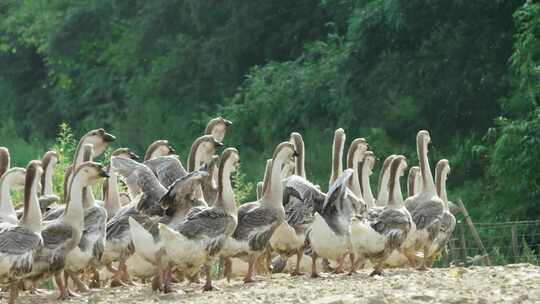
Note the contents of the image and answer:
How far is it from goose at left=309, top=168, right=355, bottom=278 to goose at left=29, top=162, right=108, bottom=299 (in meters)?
2.72

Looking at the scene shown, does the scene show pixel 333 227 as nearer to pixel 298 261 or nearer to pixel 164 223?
pixel 298 261

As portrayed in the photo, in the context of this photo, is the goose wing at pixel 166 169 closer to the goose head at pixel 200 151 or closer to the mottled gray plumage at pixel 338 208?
the goose head at pixel 200 151

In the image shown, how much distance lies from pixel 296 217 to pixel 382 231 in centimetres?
130

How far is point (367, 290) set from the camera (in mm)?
14773

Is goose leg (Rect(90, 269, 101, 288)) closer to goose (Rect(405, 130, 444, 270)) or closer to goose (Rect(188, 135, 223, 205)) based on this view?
goose (Rect(188, 135, 223, 205))

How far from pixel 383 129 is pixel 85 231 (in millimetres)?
16376

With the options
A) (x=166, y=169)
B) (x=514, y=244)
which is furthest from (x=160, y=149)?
(x=514, y=244)

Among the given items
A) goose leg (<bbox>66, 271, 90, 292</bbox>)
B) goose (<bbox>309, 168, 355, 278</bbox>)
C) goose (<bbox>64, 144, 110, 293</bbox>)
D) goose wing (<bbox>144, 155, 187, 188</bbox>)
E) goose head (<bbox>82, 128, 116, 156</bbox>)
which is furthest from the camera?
goose head (<bbox>82, 128, 116, 156</bbox>)

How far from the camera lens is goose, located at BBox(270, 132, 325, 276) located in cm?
1809

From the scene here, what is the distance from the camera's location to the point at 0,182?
16.9 m

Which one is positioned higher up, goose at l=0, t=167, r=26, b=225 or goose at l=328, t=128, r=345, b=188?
goose at l=328, t=128, r=345, b=188

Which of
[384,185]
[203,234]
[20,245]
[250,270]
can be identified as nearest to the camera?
[20,245]

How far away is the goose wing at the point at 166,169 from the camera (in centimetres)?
1833

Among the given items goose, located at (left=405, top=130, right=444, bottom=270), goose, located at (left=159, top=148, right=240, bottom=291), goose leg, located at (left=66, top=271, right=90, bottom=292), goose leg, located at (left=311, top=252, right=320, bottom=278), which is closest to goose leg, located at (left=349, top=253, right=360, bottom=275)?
goose leg, located at (left=311, top=252, right=320, bottom=278)
